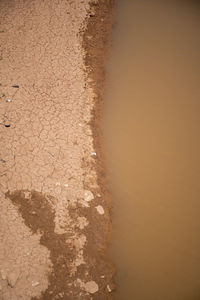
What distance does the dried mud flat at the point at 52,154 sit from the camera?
2.32 metres

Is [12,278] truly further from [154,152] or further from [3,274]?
[154,152]

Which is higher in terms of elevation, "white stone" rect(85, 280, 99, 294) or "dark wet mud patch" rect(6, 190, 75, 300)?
"dark wet mud patch" rect(6, 190, 75, 300)

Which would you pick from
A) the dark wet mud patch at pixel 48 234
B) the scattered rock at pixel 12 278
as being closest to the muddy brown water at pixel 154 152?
the dark wet mud patch at pixel 48 234

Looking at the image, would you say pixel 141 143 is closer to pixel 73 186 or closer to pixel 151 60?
pixel 73 186

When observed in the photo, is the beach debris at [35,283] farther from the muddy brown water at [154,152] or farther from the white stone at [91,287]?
the muddy brown water at [154,152]

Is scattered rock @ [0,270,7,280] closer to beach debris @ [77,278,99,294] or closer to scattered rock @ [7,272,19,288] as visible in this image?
scattered rock @ [7,272,19,288]

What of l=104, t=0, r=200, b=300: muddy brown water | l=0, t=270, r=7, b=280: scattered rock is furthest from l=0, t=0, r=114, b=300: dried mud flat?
l=104, t=0, r=200, b=300: muddy brown water

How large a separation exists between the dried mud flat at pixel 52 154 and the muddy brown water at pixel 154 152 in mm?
211

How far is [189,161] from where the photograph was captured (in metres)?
3.27

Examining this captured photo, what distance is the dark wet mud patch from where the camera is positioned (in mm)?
2240

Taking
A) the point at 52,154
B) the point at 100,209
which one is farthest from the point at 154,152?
the point at 52,154

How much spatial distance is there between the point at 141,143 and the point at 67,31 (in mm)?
2311

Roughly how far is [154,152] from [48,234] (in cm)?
163

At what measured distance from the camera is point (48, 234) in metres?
2.48
